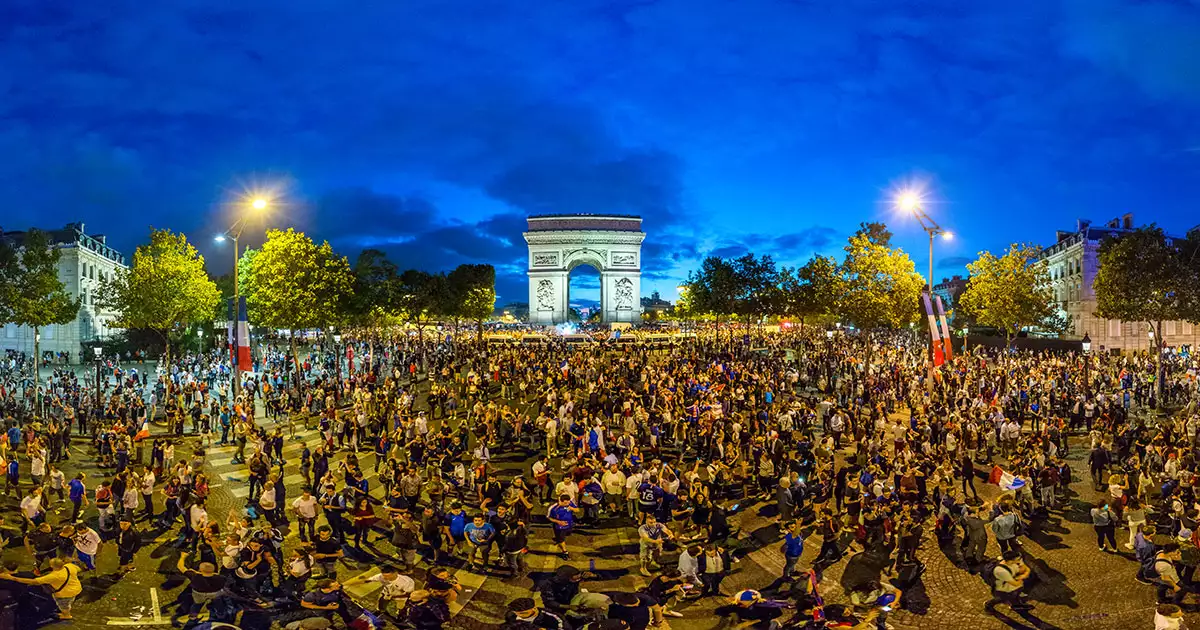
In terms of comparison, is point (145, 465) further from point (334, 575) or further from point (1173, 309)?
point (1173, 309)

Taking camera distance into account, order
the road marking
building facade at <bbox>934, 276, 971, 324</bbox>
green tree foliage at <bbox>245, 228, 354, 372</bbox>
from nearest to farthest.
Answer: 1. the road marking
2. green tree foliage at <bbox>245, 228, 354, 372</bbox>
3. building facade at <bbox>934, 276, 971, 324</bbox>

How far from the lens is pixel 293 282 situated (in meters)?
35.2

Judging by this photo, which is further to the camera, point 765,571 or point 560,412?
point 560,412

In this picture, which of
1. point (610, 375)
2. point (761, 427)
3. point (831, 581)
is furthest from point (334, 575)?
point (610, 375)

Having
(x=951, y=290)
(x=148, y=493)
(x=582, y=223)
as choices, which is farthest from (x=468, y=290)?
(x=951, y=290)

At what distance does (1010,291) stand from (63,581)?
160ft

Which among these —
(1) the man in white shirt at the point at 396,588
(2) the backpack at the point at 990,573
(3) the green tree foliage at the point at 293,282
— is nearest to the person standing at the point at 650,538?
(1) the man in white shirt at the point at 396,588

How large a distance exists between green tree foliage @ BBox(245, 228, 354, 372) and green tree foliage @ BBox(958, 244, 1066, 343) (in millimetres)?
40010

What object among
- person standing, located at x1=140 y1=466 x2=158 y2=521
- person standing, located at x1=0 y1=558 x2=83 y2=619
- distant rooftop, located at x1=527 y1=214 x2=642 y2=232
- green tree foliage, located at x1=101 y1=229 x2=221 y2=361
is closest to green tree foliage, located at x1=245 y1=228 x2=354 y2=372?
green tree foliage, located at x1=101 y1=229 x2=221 y2=361

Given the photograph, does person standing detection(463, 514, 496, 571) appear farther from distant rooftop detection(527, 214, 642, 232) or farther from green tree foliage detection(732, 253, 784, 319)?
distant rooftop detection(527, 214, 642, 232)

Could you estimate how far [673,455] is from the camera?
19422mm

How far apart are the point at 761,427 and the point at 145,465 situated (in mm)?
16728

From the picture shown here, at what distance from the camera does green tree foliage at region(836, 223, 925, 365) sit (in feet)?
155

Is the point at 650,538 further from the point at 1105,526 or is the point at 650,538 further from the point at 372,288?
the point at 372,288
